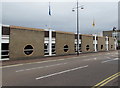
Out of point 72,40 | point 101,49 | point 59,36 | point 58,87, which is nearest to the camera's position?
point 58,87

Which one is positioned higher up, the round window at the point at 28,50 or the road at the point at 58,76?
the round window at the point at 28,50

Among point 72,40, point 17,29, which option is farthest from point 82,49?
point 17,29

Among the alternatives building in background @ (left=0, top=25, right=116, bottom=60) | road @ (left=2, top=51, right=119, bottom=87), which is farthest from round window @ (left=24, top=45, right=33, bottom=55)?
road @ (left=2, top=51, right=119, bottom=87)

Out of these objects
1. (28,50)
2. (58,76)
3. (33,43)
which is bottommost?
(58,76)

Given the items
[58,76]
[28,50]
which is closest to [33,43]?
[28,50]

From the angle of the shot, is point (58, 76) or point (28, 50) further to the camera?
point (28, 50)

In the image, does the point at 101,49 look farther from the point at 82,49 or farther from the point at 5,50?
the point at 5,50

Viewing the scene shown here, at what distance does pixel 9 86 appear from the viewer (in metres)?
6.50

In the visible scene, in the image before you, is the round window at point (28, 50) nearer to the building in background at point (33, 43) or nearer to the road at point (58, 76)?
the building in background at point (33, 43)

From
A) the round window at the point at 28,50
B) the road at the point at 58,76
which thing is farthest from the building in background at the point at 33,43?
the road at the point at 58,76

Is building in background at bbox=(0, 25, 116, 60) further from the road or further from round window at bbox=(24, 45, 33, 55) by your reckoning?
the road

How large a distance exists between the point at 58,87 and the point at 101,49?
38.2 m

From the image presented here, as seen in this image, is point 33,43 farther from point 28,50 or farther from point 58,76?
point 58,76

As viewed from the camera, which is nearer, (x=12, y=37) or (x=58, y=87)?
Result: (x=58, y=87)
